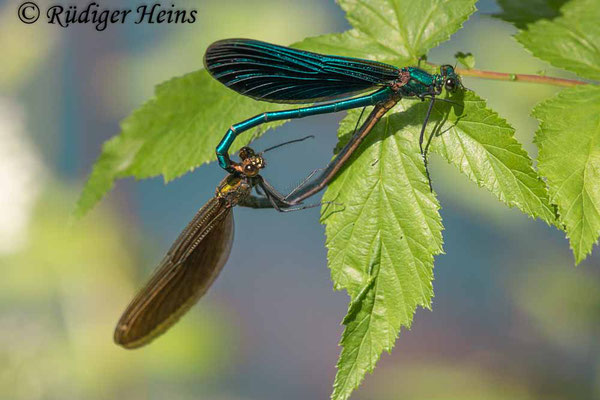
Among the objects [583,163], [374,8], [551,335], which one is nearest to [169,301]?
[374,8]

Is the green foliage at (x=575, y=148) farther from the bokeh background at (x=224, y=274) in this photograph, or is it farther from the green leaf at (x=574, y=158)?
the bokeh background at (x=224, y=274)

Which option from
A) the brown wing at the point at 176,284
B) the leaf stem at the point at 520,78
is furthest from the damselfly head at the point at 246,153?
the leaf stem at the point at 520,78

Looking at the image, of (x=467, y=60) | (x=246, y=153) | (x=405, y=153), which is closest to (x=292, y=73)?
(x=246, y=153)

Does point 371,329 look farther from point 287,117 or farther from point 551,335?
point 551,335

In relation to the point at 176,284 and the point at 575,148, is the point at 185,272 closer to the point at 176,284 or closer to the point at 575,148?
the point at 176,284

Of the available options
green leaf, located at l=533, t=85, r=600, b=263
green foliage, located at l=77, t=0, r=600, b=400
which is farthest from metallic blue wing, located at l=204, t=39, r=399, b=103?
green leaf, located at l=533, t=85, r=600, b=263

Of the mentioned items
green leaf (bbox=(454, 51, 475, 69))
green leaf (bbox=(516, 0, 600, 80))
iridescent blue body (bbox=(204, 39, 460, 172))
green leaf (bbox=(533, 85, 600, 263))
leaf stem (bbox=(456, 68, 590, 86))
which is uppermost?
green leaf (bbox=(516, 0, 600, 80))

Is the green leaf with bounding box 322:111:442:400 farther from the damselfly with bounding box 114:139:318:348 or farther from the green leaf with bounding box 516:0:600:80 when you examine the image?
the green leaf with bounding box 516:0:600:80
